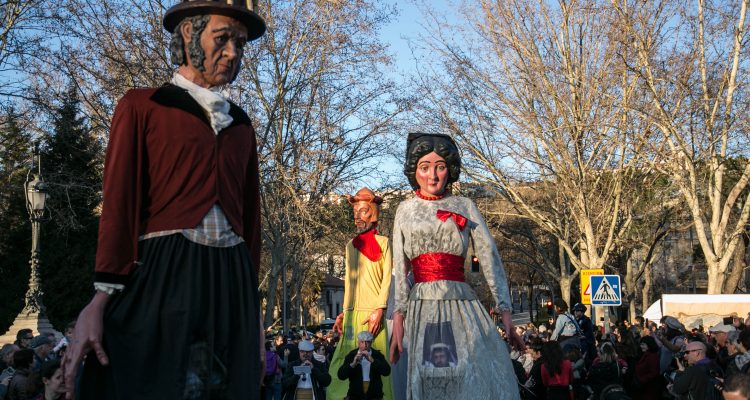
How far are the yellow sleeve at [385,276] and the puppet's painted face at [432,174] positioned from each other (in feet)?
8.47

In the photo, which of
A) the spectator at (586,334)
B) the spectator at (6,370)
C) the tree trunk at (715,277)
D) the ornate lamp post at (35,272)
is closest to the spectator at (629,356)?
the spectator at (586,334)

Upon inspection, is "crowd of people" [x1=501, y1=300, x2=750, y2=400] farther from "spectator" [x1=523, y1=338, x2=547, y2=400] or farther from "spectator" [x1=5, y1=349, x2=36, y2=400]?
"spectator" [x1=5, y1=349, x2=36, y2=400]

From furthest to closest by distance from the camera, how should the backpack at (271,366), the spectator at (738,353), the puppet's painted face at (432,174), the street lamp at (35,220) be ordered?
1. the street lamp at (35,220)
2. the backpack at (271,366)
3. the spectator at (738,353)
4. the puppet's painted face at (432,174)

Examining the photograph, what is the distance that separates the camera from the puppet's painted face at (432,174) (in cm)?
645

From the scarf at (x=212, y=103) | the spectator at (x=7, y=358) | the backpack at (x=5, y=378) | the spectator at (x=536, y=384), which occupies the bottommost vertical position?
the spectator at (x=536, y=384)

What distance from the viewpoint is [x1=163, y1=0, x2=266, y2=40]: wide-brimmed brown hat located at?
3252 mm

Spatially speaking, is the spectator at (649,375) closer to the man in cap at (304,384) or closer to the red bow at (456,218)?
the man in cap at (304,384)

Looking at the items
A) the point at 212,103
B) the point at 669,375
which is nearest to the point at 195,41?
the point at 212,103

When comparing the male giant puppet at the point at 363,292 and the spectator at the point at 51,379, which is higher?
the male giant puppet at the point at 363,292

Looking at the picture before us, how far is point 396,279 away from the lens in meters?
6.31

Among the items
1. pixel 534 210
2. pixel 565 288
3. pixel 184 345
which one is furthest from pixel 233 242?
pixel 565 288

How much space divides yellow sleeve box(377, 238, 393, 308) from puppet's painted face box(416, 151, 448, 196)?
258cm

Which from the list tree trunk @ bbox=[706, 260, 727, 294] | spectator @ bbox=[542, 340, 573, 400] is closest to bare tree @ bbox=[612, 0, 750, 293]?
tree trunk @ bbox=[706, 260, 727, 294]

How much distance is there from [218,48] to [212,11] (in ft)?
0.45
